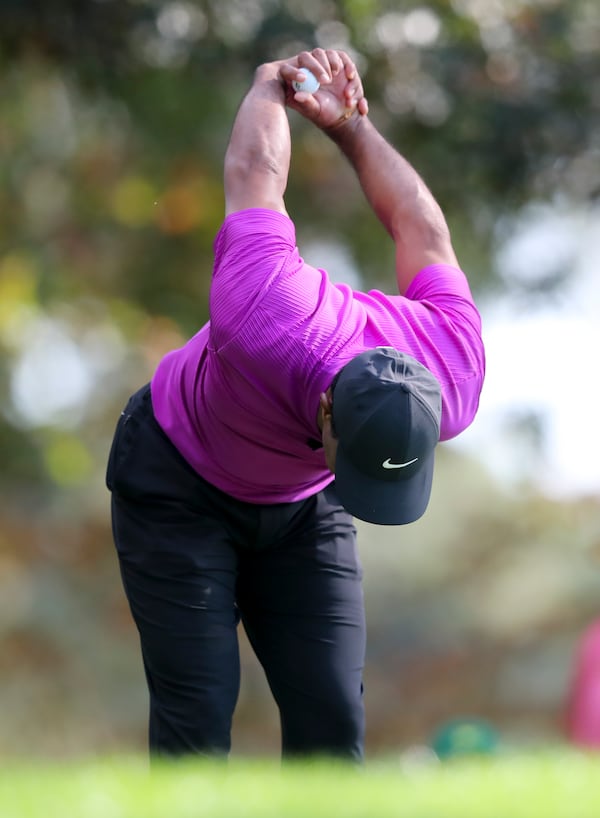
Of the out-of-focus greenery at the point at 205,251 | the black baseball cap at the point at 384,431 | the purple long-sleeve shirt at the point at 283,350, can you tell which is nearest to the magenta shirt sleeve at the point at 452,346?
the purple long-sleeve shirt at the point at 283,350

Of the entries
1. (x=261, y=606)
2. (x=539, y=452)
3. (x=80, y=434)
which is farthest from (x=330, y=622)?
(x=539, y=452)

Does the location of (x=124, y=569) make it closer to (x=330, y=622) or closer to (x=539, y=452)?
(x=330, y=622)

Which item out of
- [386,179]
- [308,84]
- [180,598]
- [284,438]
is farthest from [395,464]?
[308,84]

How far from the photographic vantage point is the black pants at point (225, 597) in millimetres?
3197

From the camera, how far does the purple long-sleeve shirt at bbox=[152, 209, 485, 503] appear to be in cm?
276

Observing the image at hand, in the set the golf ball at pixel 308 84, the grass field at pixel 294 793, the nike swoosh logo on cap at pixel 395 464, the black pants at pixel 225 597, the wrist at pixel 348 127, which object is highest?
the golf ball at pixel 308 84

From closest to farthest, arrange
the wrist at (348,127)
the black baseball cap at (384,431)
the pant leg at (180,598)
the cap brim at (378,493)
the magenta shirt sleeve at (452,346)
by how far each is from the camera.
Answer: the black baseball cap at (384,431)
the cap brim at (378,493)
the magenta shirt sleeve at (452,346)
the pant leg at (180,598)
the wrist at (348,127)

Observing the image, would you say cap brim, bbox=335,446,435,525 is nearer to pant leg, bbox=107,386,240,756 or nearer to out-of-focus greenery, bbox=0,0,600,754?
pant leg, bbox=107,386,240,756

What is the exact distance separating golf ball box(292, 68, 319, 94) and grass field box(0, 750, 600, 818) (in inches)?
69.0

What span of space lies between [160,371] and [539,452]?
10264 mm

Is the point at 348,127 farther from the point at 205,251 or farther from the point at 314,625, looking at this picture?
the point at 205,251

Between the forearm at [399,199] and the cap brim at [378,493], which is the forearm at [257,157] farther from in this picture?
the cap brim at [378,493]

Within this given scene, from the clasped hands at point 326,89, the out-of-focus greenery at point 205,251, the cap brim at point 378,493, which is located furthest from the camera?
Answer: the out-of-focus greenery at point 205,251

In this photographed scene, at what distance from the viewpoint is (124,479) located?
10.8 ft
